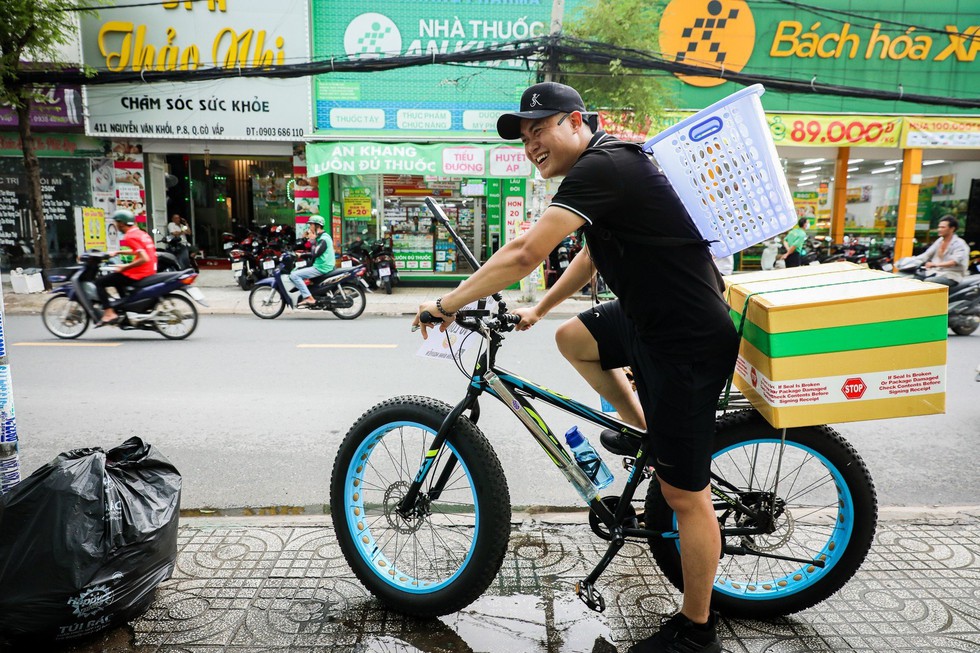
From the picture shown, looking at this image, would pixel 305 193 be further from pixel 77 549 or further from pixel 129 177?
pixel 77 549

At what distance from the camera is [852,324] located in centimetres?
218

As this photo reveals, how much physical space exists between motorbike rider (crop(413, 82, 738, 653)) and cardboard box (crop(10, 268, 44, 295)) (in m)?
14.6

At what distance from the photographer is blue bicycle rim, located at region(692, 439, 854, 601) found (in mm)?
2412

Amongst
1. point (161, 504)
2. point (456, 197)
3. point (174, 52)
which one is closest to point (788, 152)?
point (456, 197)

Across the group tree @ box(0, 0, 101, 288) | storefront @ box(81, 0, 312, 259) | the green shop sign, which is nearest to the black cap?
the green shop sign

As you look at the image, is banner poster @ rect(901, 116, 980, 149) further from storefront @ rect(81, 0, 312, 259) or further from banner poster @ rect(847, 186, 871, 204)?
storefront @ rect(81, 0, 312, 259)

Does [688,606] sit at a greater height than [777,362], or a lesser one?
lesser

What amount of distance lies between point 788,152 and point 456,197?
356 inches

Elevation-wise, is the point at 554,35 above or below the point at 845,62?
below

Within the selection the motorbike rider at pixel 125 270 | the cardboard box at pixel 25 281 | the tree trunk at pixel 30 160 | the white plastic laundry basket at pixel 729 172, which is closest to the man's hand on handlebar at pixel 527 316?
the white plastic laundry basket at pixel 729 172

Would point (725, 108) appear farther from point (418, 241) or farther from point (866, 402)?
point (418, 241)

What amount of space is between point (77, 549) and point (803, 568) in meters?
2.68

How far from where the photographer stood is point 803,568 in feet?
8.31

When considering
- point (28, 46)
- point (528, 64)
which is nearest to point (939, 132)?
point (528, 64)
